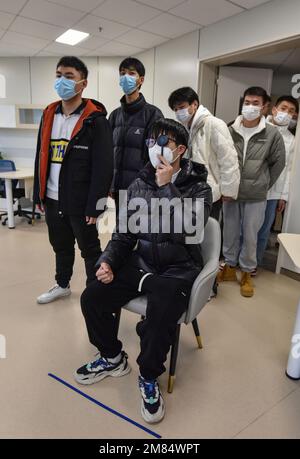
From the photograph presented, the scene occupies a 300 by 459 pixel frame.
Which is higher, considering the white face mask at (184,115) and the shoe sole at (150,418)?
the white face mask at (184,115)

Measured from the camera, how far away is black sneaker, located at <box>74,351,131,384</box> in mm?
1710

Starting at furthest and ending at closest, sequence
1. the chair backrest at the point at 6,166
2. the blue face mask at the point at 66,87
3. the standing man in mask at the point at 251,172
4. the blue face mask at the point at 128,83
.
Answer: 1. the chair backrest at the point at 6,166
2. the standing man in mask at the point at 251,172
3. the blue face mask at the point at 128,83
4. the blue face mask at the point at 66,87

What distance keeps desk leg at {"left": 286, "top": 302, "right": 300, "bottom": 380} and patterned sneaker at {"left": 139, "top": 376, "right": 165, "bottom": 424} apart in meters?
0.77

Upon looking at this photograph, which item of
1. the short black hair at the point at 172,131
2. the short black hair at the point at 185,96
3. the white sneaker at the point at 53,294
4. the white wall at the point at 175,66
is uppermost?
the white wall at the point at 175,66

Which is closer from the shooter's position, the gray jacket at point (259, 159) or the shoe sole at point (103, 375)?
the shoe sole at point (103, 375)

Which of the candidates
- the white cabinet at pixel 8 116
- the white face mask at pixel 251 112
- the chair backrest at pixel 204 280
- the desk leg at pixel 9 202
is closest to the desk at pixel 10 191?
the desk leg at pixel 9 202

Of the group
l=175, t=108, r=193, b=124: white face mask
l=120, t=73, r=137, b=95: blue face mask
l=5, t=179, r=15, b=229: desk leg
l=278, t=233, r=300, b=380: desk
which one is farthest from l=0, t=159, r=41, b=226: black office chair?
l=278, t=233, r=300, b=380: desk

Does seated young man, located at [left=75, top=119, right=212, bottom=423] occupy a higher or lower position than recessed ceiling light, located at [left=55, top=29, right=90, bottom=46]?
lower

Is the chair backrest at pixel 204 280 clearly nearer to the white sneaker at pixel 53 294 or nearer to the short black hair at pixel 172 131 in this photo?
the short black hair at pixel 172 131

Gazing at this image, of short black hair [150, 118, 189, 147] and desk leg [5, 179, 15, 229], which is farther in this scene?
desk leg [5, 179, 15, 229]

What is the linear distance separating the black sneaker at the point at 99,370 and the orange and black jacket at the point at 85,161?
2.96ft

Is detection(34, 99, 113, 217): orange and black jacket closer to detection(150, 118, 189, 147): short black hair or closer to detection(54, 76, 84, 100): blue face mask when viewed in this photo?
Answer: detection(54, 76, 84, 100): blue face mask

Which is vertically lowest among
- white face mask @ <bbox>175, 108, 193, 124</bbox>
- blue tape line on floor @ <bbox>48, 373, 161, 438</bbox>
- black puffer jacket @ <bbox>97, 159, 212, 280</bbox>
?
blue tape line on floor @ <bbox>48, 373, 161, 438</bbox>

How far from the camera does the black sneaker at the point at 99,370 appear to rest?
1710 millimetres
